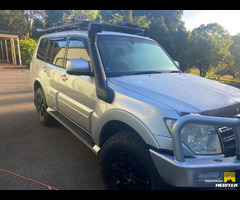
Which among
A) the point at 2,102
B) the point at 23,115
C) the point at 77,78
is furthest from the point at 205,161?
the point at 2,102

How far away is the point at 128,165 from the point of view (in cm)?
207

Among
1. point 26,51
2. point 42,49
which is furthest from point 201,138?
point 26,51

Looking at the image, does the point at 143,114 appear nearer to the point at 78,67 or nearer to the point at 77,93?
the point at 78,67

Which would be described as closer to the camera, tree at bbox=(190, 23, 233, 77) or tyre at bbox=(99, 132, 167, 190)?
tyre at bbox=(99, 132, 167, 190)

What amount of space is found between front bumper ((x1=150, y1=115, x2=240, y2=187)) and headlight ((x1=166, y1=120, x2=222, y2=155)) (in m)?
0.08

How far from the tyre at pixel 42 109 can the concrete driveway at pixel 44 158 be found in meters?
0.15

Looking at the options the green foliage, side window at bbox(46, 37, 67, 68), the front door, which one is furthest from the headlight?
the green foliage

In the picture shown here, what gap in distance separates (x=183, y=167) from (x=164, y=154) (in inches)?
7.8

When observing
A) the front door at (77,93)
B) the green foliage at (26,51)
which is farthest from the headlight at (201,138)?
the green foliage at (26,51)

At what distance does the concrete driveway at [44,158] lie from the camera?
2.62 meters

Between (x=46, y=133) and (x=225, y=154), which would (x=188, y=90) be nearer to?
(x=225, y=154)

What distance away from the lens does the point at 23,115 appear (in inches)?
208

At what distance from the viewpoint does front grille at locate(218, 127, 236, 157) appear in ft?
5.61

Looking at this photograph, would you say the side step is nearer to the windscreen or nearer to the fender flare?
the fender flare
